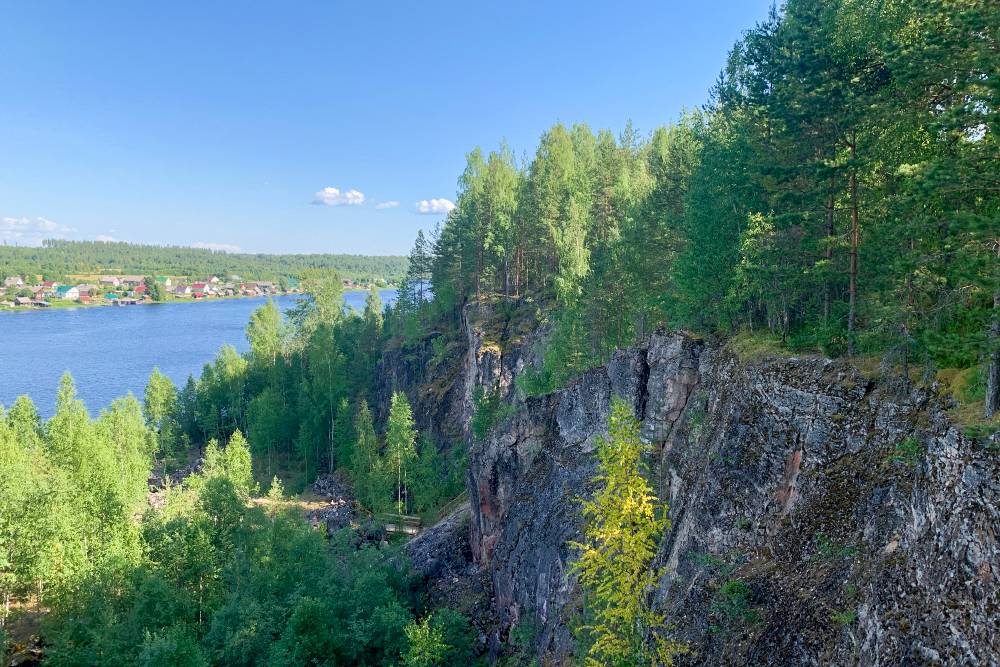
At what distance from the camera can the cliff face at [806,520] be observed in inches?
347

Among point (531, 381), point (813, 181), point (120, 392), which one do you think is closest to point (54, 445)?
point (531, 381)

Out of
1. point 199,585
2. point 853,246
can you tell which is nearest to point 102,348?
point 199,585

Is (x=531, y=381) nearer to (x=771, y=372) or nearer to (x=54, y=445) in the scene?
(x=771, y=372)

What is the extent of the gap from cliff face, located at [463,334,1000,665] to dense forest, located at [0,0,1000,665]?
131cm

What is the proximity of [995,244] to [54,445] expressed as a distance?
54.8 meters

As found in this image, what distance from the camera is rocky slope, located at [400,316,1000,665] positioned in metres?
8.81

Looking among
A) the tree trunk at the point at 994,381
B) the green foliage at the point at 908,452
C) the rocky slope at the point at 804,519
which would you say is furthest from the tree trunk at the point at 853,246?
the tree trunk at the point at 994,381

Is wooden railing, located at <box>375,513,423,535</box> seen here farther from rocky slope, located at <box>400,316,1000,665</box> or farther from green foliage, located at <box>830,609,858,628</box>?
green foliage, located at <box>830,609,858,628</box>

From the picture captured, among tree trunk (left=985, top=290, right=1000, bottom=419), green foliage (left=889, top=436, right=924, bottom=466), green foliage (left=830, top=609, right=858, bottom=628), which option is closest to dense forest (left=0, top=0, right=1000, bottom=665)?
tree trunk (left=985, top=290, right=1000, bottom=419)

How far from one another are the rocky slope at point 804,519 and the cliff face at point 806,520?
0.03 m

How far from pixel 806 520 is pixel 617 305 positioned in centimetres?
2020

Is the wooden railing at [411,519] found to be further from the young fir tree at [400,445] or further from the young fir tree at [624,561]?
the young fir tree at [624,561]

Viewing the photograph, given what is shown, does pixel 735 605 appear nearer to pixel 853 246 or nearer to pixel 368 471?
pixel 853 246

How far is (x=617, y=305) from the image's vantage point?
3191 cm
